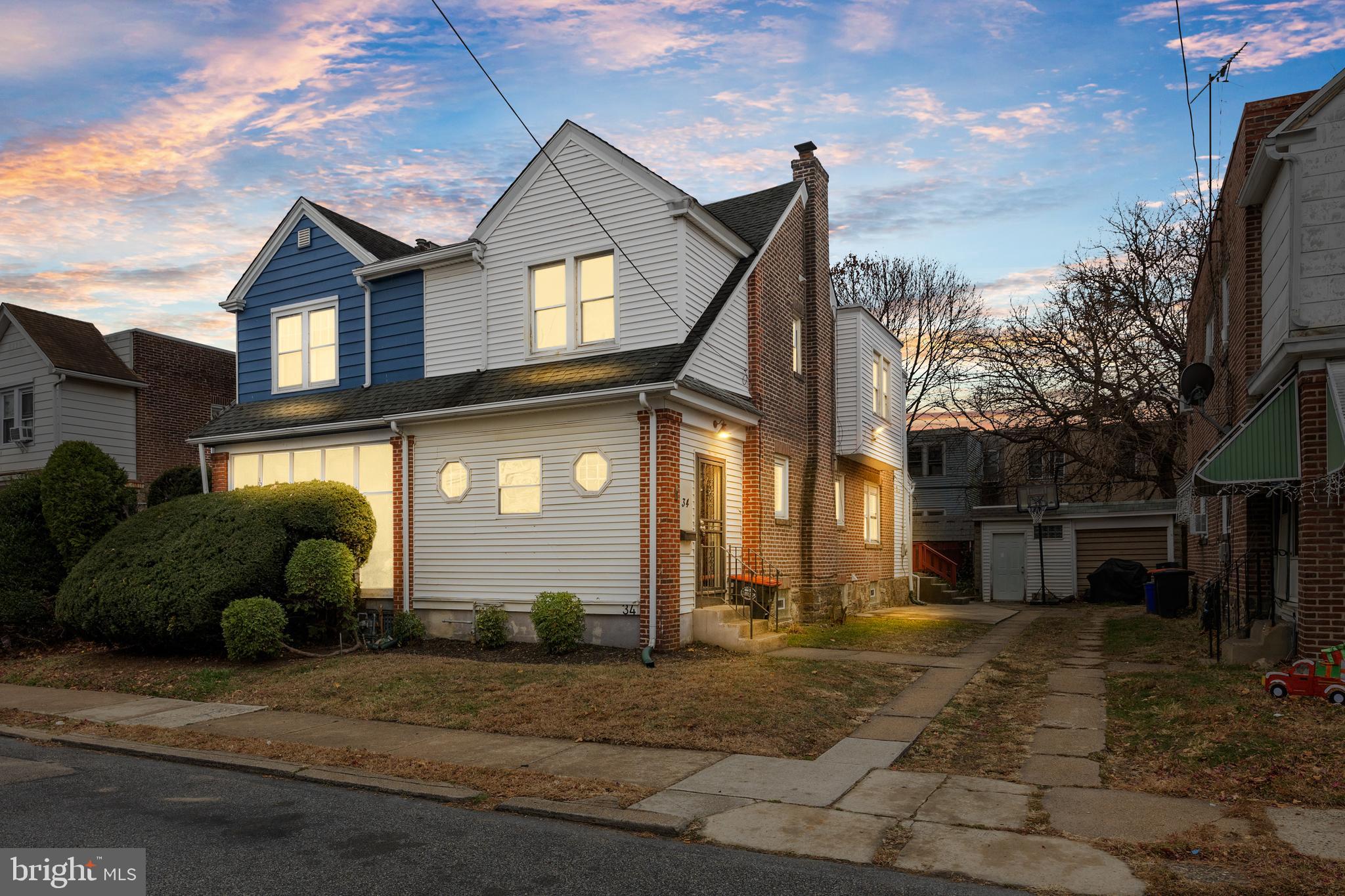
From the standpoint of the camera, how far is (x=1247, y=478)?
10.6 metres

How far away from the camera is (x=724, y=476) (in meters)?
15.6

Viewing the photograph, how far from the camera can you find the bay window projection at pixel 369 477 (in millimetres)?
16797

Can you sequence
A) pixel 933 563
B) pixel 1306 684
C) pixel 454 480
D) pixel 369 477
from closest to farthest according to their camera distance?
pixel 1306 684, pixel 454 480, pixel 369 477, pixel 933 563

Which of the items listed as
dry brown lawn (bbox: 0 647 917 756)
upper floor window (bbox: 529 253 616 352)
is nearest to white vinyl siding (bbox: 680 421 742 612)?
dry brown lawn (bbox: 0 647 917 756)

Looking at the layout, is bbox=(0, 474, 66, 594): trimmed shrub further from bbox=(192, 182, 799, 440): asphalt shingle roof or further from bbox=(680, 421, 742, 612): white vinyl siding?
bbox=(680, 421, 742, 612): white vinyl siding

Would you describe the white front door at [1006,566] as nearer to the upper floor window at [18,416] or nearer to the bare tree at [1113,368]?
the bare tree at [1113,368]

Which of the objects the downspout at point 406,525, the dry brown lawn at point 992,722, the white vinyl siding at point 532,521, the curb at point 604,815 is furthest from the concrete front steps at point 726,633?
the curb at point 604,815

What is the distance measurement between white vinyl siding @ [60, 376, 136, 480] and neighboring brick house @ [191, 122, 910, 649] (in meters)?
9.42

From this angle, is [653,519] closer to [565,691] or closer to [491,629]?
[491,629]

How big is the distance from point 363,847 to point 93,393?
25.2 meters

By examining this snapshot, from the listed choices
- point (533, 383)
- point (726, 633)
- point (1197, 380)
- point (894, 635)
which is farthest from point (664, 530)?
point (1197, 380)

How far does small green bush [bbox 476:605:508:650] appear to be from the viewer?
14.3 m

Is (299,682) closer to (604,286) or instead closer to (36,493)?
(604,286)

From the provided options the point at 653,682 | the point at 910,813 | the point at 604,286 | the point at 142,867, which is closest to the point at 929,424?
the point at 604,286
